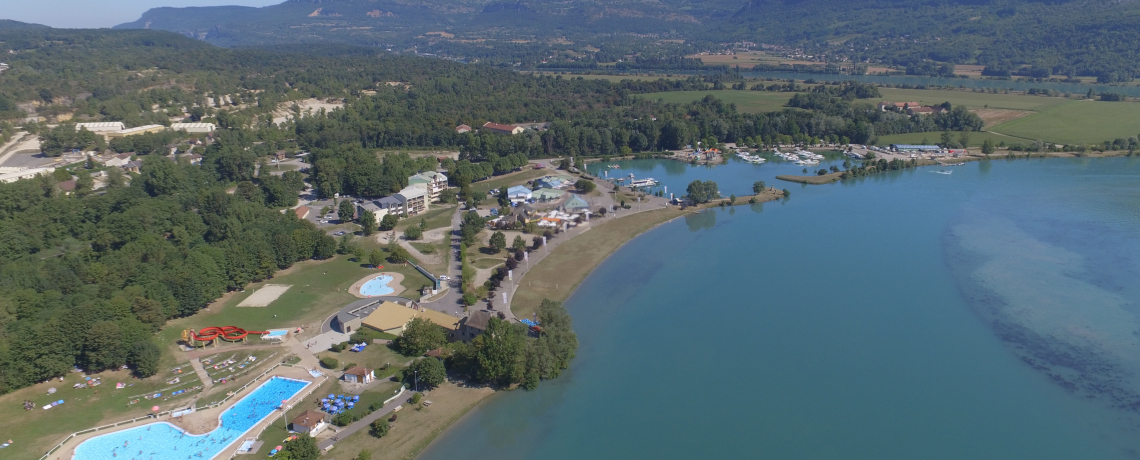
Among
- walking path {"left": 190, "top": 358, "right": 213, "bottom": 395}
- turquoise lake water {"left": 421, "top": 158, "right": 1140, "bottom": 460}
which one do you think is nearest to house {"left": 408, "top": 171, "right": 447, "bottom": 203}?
turquoise lake water {"left": 421, "top": 158, "right": 1140, "bottom": 460}

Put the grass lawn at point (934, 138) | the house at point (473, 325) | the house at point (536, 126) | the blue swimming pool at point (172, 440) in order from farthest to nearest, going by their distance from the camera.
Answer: the house at point (536, 126)
the grass lawn at point (934, 138)
the house at point (473, 325)
the blue swimming pool at point (172, 440)

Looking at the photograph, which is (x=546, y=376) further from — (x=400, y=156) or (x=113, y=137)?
(x=113, y=137)

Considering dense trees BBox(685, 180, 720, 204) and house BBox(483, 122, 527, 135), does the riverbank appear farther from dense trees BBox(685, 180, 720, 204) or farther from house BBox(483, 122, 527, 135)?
house BBox(483, 122, 527, 135)

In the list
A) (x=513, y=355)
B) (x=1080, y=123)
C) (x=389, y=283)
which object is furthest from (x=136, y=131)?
(x=1080, y=123)

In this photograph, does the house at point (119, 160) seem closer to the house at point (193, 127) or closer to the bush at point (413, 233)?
the house at point (193, 127)

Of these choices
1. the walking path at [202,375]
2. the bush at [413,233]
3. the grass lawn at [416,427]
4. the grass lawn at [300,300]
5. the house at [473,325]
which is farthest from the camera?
the bush at [413,233]

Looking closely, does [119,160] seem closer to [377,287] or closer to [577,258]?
[377,287]

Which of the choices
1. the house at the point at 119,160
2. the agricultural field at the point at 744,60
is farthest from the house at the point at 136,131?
the agricultural field at the point at 744,60
